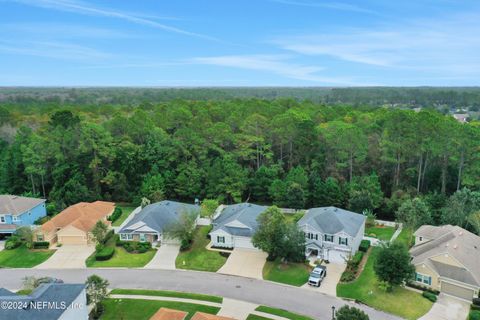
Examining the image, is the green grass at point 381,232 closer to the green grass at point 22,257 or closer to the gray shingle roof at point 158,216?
the gray shingle roof at point 158,216

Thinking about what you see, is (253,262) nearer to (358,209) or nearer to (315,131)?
(358,209)

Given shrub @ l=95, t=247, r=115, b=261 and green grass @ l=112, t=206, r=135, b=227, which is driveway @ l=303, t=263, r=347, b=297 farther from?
green grass @ l=112, t=206, r=135, b=227

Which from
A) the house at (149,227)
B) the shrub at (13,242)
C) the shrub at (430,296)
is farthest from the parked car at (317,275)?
the shrub at (13,242)

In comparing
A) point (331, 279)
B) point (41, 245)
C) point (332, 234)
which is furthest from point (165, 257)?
point (332, 234)

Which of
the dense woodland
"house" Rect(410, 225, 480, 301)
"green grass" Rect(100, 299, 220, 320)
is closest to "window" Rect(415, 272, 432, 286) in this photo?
"house" Rect(410, 225, 480, 301)

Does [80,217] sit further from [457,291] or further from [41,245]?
[457,291]

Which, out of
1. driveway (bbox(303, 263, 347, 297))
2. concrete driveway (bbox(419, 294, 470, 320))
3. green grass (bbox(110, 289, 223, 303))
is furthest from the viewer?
driveway (bbox(303, 263, 347, 297))
